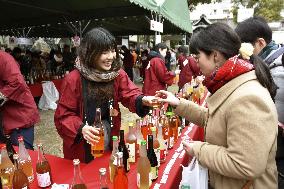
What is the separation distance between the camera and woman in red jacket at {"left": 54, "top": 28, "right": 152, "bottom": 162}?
2.28 metres

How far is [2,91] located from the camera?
282cm

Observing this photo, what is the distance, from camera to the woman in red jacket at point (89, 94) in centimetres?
228

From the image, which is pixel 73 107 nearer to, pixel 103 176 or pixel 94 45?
pixel 94 45

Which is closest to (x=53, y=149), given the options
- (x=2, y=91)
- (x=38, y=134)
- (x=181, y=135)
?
(x=38, y=134)

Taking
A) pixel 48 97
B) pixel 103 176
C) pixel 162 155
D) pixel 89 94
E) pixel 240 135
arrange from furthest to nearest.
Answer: pixel 48 97 < pixel 89 94 < pixel 162 155 < pixel 103 176 < pixel 240 135

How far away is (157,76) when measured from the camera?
6.38 m

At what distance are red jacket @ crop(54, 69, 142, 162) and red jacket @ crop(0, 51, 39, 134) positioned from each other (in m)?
0.79

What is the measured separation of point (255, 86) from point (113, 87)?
1.33 meters

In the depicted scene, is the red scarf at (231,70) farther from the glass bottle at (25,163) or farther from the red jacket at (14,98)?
the red jacket at (14,98)

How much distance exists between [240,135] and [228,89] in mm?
298

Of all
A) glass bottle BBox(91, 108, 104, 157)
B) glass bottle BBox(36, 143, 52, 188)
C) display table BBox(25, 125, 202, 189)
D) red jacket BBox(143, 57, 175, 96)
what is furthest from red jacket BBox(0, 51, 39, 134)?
red jacket BBox(143, 57, 175, 96)

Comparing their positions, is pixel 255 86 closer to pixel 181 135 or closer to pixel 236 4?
pixel 181 135

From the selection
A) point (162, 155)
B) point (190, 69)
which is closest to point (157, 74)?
point (190, 69)

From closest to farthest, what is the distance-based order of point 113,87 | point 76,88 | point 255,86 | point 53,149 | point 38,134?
point 255,86
point 76,88
point 113,87
point 53,149
point 38,134
